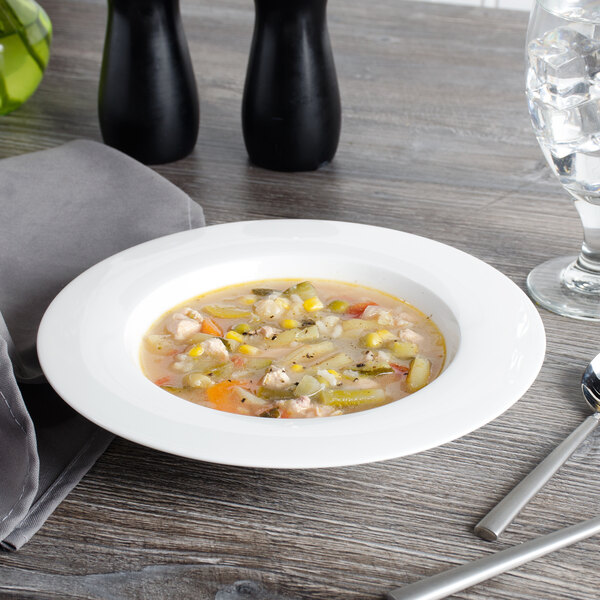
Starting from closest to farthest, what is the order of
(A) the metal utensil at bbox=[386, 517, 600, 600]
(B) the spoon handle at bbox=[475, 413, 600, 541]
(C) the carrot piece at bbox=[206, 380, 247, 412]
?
(A) the metal utensil at bbox=[386, 517, 600, 600], (B) the spoon handle at bbox=[475, 413, 600, 541], (C) the carrot piece at bbox=[206, 380, 247, 412]

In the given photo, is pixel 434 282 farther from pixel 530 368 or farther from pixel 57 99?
pixel 57 99

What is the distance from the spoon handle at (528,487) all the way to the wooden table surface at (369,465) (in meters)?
0.02

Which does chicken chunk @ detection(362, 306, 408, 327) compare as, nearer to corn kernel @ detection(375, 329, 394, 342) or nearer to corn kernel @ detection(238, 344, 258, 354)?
corn kernel @ detection(375, 329, 394, 342)

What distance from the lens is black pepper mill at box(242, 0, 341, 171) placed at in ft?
6.67

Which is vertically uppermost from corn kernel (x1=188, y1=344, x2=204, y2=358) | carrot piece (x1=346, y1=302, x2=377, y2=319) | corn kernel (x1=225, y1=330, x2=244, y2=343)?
corn kernel (x1=188, y1=344, x2=204, y2=358)

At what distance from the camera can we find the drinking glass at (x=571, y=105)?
1.47m

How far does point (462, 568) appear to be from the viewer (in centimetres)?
103

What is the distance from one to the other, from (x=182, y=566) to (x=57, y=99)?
6.19 feet

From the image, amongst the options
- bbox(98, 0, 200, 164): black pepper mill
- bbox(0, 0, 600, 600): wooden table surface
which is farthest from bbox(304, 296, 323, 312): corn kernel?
bbox(98, 0, 200, 164): black pepper mill

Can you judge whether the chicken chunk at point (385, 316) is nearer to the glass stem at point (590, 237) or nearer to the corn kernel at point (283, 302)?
the corn kernel at point (283, 302)

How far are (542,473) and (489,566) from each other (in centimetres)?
22

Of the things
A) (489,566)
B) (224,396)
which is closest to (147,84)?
(224,396)

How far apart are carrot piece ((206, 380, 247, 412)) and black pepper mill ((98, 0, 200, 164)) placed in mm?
1079

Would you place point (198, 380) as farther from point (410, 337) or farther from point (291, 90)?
point (291, 90)
